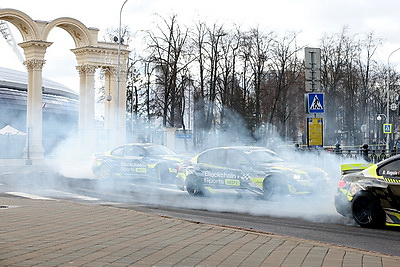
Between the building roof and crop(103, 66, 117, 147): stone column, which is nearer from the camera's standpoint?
crop(103, 66, 117, 147): stone column

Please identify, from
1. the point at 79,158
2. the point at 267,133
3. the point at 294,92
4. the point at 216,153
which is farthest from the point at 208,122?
the point at 216,153

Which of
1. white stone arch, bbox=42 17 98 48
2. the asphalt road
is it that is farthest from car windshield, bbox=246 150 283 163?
white stone arch, bbox=42 17 98 48

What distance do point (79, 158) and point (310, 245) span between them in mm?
33009

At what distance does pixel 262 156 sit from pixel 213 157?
141 cm

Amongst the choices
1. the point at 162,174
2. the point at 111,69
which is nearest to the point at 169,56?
the point at 111,69

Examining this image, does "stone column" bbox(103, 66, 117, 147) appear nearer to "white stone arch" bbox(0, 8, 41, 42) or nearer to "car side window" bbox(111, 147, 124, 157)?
"white stone arch" bbox(0, 8, 41, 42)

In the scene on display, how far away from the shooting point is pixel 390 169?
1134cm

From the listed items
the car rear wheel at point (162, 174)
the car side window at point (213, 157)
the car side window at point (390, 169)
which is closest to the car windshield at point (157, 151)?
the car rear wheel at point (162, 174)

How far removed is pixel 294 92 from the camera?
64.1 meters

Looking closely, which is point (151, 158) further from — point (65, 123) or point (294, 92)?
point (65, 123)

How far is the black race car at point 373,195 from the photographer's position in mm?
11047

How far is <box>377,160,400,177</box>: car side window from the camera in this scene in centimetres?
1123

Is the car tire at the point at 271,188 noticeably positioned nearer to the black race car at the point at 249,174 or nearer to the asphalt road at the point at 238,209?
the black race car at the point at 249,174

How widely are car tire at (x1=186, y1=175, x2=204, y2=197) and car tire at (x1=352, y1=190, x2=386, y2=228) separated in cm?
673
